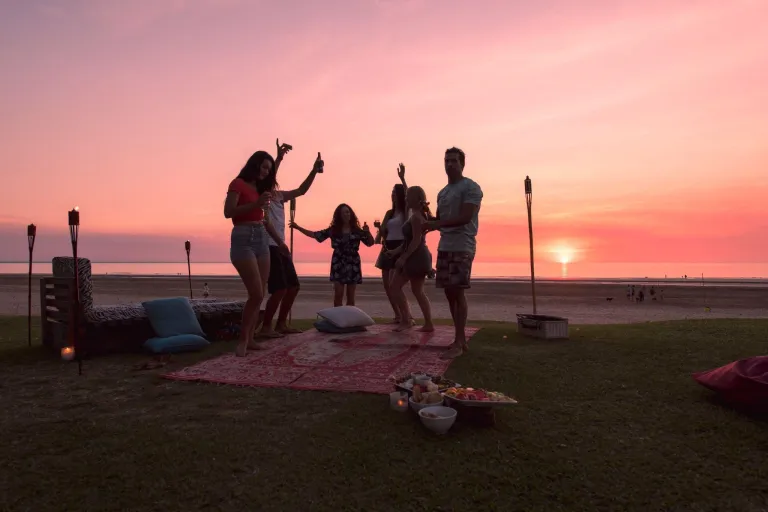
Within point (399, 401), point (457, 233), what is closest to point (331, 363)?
point (399, 401)

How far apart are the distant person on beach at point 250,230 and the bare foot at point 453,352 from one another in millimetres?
2262

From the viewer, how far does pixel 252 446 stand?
2.93 m

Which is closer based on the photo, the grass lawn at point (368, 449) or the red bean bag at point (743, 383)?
the grass lawn at point (368, 449)

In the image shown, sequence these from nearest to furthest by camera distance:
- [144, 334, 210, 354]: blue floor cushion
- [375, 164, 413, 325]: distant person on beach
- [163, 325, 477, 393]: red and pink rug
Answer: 1. [163, 325, 477, 393]: red and pink rug
2. [144, 334, 210, 354]: blue floor cushion
3. [375, 164, 413, 325]: distant person on beach

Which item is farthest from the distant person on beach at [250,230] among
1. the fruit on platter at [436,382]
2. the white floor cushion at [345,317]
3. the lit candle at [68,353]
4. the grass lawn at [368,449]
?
the fruit on platter at [436,382]

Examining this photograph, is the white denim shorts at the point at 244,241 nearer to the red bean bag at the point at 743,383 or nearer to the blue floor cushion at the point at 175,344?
the blue floor cushion at the point at 175,344

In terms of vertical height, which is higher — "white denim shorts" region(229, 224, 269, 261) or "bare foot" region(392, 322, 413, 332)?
"white denim shorts" region(229, 224, 269, 261)

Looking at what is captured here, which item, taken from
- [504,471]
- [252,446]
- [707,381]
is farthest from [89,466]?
[707,381]

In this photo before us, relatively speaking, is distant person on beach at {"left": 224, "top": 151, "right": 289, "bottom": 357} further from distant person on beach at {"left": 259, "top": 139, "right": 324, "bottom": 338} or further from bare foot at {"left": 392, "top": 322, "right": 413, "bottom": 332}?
bare foot at {"left": 392, "top": 322, "right": 413, "bottom": 332}

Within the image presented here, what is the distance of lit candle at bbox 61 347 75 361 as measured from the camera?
210 inches

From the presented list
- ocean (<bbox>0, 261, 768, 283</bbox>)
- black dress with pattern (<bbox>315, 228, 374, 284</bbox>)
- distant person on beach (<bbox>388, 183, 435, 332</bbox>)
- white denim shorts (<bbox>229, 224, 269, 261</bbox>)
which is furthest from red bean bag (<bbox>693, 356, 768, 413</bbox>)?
ocean (<bbox>0, 261, 768, 283</bbox>)

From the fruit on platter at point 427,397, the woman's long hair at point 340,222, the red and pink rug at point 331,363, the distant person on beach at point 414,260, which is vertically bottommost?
the red and pink rug at point 331,363

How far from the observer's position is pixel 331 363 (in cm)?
519

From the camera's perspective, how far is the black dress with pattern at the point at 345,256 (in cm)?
798
